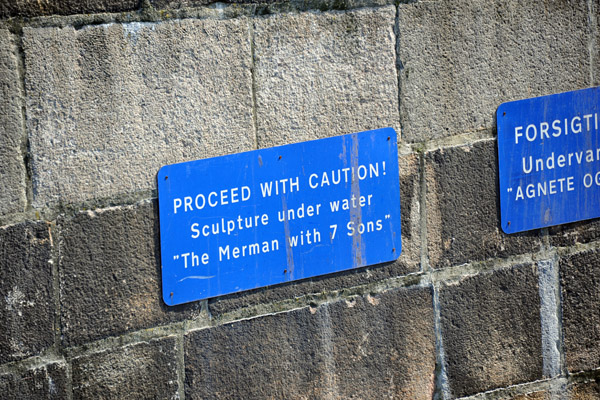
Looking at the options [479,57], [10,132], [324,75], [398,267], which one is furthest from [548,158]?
[10,132]

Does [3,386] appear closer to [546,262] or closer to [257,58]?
[257,58]

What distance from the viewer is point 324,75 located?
213 centimetres

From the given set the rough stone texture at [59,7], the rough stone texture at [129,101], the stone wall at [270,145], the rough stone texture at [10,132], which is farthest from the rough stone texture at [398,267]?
the rough stone texture at [59,7]

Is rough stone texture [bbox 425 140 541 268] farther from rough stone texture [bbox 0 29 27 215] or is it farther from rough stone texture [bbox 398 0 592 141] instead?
rough stone texture [bbox 0 29 27 215]

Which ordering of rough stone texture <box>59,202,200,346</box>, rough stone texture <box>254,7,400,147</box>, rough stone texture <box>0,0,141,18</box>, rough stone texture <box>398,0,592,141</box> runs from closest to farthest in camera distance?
rough stone texture <box>0,0,141,18</box>
rough stone texture <box>59,202,200,346</box>
rough stone texture <box>254,7,400,147</box>
rough stone texture <box>398,0,592,141</box>

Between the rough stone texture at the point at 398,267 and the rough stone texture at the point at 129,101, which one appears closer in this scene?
the rough stone texture at the point at 129,101

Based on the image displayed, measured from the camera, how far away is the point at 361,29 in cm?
216

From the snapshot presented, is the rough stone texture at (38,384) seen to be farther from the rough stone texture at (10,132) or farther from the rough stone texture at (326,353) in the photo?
the rough stone texture at (10,132)

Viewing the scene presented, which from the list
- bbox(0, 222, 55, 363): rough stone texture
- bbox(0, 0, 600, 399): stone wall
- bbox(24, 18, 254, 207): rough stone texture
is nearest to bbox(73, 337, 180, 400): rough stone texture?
bbox(0, 0, 600, 399): stone wall

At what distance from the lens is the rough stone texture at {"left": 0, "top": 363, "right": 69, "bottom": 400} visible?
1.93 m

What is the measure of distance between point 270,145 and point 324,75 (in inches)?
11.8

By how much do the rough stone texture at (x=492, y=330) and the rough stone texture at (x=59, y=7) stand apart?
→ 1455 mm

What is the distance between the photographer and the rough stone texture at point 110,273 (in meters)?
1.95

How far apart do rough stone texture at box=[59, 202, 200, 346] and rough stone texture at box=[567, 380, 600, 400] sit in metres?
1.64
